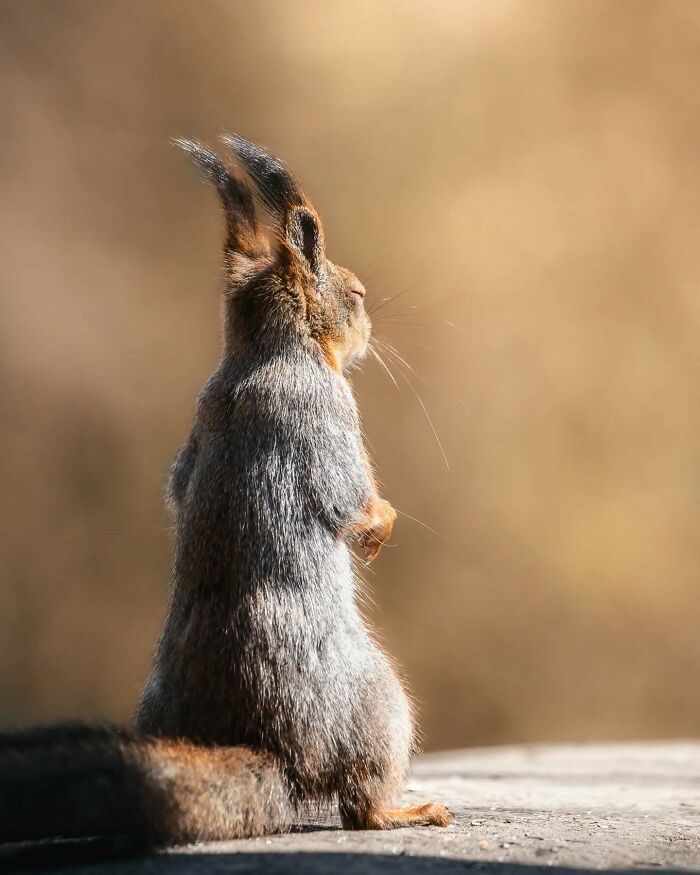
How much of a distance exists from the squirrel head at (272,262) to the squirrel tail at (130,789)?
153cm

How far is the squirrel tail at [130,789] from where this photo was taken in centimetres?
322

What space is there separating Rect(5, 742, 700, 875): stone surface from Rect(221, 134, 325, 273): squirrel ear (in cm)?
218

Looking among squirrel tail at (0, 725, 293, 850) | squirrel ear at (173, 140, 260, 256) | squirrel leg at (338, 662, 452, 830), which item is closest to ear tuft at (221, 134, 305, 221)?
squirrel ear at (173, 140, 260, 256)

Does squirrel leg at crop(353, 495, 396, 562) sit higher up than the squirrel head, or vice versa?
the squirrel head

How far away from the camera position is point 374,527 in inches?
168

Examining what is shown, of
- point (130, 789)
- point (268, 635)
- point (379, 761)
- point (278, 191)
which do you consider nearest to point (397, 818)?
point (379, 761)

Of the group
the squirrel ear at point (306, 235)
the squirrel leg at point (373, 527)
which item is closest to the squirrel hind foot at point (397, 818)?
the squirrel leg at point (373, 527)

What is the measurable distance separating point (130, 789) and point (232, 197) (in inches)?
91.4

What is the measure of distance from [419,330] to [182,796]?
7828mm

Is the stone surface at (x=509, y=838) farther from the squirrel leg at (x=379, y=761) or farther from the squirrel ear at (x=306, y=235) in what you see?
the squirrel ear at (x=306, y=235)

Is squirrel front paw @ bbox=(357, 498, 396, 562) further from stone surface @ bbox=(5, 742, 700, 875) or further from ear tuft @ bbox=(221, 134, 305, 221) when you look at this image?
ear tuft @ bbox=(221, 134, 305, 221)

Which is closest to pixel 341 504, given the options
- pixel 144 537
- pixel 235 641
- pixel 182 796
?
pixel 235 641

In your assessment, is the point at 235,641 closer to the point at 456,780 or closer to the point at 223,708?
the point at 223,708

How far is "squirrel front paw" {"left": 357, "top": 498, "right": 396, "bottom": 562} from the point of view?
4215mm
